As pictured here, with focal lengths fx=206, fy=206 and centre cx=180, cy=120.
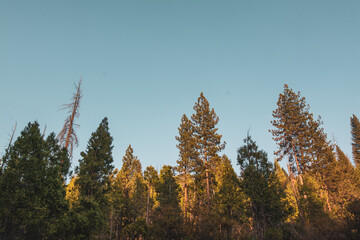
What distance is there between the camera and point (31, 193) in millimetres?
12016

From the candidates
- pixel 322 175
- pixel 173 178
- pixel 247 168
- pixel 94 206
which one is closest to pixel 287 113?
pixel 322 175

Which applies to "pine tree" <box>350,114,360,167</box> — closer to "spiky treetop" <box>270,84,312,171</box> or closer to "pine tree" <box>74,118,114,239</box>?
"spiky treetop" <box>270,84,312,171</box>

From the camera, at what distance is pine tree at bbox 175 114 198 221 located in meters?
27.8

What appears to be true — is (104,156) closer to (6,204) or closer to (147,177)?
(6,204)

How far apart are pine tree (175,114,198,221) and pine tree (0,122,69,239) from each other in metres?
16.7

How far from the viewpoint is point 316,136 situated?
26.8 meters

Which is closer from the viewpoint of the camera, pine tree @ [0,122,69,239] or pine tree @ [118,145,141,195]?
pine tree @ [0,122,69,239]

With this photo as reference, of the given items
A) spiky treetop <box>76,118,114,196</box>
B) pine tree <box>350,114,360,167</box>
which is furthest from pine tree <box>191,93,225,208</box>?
pine tree <box>350,114,360,167</box>

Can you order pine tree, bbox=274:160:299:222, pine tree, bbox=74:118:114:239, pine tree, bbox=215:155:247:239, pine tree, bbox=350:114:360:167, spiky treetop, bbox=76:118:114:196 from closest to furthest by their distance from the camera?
1. pine tree, bbox=74:118:114:239
2. spiky treetop, bbox=76:118:114:196
3. pine tree, bbox=274:160:299:222
4. pine tree, bbox=215:155:247:239
5. pine tree, bbox=350:114:360:167

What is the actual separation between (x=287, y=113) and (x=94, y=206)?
26.6 m

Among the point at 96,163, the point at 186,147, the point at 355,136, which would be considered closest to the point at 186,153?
the point at 186,147

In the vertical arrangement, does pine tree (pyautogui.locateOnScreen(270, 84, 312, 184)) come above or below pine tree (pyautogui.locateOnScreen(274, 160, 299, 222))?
above

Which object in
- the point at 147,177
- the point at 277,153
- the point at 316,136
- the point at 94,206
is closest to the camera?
the point at 94,206

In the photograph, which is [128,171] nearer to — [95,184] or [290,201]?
[95,184]
